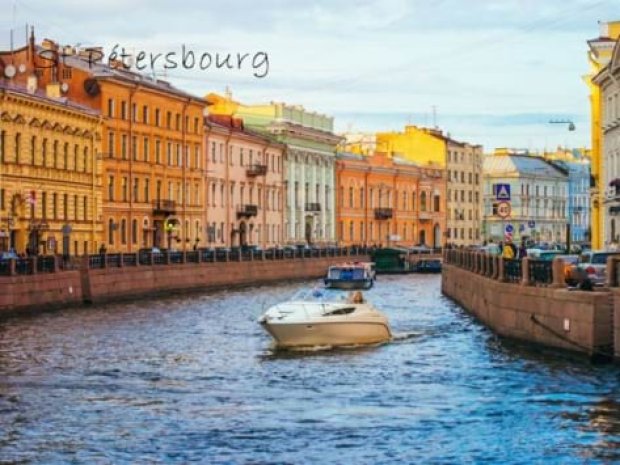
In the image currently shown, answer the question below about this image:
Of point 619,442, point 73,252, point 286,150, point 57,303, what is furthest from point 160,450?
point 286,150

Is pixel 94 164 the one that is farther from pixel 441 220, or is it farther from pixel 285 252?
pixel 441 220

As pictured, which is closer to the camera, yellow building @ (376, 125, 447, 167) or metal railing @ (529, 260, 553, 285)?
metal railing @ (529, 260, 553, 285)

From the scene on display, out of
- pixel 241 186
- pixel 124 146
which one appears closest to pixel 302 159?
pixel 241 186

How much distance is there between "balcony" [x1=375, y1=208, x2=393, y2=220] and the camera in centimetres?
12100

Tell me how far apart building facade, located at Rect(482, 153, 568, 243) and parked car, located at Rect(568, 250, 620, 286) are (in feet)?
330

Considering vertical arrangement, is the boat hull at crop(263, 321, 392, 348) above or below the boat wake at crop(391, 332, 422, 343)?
above

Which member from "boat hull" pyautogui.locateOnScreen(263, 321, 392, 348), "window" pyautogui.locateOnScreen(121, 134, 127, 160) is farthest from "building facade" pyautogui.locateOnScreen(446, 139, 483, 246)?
"boat hull" pyautogui.locateOnScreen(263, 321, 392, 348)

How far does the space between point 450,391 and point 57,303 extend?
85.3ft

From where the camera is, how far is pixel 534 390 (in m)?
27.5

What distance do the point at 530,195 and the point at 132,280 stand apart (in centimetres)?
9251

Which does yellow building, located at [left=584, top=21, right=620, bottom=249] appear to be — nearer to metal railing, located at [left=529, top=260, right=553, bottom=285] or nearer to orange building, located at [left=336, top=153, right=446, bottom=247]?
metal railing, located at [left=529, top=260, right=553, bottom=285]

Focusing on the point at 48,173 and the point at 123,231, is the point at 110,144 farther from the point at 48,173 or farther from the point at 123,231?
the point at 48,173

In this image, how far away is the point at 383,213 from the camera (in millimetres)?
121500

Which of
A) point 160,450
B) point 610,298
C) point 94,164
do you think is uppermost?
point 94,164
